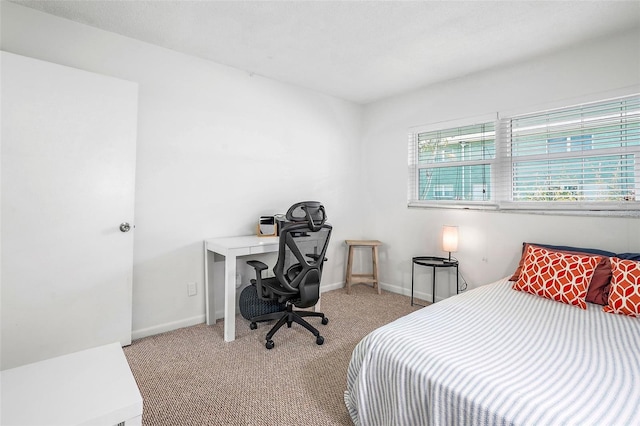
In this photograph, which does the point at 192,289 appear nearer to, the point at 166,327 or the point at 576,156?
the point at 166,327

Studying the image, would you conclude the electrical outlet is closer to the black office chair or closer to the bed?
the black office chair

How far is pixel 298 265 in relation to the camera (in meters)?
2.54

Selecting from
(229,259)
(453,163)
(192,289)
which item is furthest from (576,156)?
(192,289)

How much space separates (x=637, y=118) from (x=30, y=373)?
4.05 m

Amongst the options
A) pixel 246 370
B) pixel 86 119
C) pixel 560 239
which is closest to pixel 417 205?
pixel 560 239

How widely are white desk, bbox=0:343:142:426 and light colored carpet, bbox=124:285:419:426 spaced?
511 mm

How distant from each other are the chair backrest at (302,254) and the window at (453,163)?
174 cm

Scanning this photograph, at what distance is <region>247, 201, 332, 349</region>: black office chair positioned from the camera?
2438mm

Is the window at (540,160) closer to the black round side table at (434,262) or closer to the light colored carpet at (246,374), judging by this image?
the black round side table at (434,262)

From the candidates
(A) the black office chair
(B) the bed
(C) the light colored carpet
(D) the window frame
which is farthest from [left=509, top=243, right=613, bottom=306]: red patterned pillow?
(A) the black office chair

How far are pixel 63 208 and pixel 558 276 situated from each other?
3480 mm

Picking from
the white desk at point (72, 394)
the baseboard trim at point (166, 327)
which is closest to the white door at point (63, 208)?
the baseboard trim at point (166, 327)

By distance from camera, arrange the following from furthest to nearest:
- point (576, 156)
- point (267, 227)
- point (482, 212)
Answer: point (482, 212) < point (267, 227) < point (576, 156)

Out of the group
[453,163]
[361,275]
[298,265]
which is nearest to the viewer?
[298,265]
